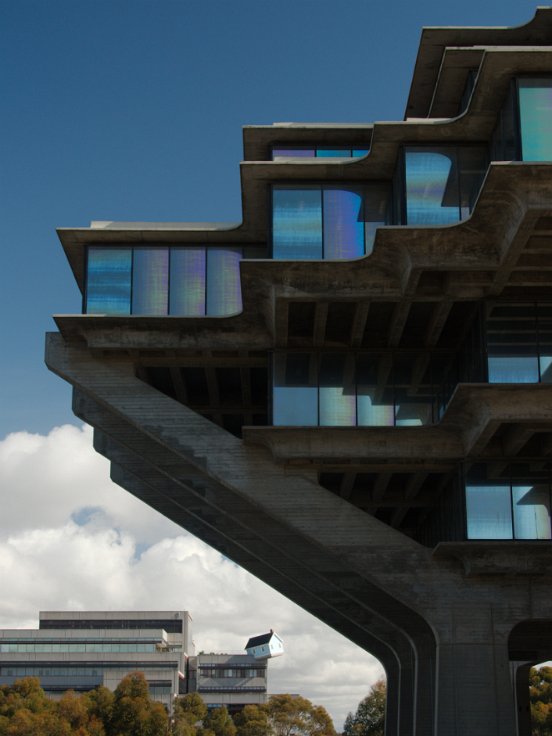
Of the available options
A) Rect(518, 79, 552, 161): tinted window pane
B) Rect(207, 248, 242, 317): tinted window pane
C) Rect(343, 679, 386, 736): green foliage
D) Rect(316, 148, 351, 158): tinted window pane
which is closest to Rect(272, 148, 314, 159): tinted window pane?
Rect(316, 148, 351, 158): tinted window pane

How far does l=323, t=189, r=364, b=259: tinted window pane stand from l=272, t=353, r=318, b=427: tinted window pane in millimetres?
3959

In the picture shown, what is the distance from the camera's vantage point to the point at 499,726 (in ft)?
108

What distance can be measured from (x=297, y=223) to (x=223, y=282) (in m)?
3.76

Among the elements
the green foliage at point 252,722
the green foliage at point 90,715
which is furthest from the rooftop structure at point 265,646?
the green foliage at point 90,715

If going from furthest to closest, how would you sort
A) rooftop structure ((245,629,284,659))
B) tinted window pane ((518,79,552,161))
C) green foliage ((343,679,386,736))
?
rooftop structure ((245,629,284,659))
green foliage ((343,679,386,736))
tinted window pane ((518,79,552,161))

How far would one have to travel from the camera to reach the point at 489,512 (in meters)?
33.6

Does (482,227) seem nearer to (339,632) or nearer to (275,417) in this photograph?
(275,417)

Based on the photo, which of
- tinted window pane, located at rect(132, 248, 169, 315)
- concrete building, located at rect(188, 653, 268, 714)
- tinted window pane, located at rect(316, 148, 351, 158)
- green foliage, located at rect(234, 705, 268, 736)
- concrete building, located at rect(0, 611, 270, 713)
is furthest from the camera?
concrete building, located at rect(188, 653, 268, 714)

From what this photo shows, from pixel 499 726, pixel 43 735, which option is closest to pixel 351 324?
pixel 499 726

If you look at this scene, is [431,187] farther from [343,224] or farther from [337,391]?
[337,391]

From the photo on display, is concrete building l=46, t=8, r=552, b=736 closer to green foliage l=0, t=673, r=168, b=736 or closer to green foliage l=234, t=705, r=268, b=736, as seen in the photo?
green foliage l=0, t=673, r=168, b=736

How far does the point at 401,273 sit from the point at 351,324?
11.3 ft

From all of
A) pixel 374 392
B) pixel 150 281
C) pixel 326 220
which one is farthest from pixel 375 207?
pixel 150 281

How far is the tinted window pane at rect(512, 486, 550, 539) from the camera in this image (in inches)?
1310
